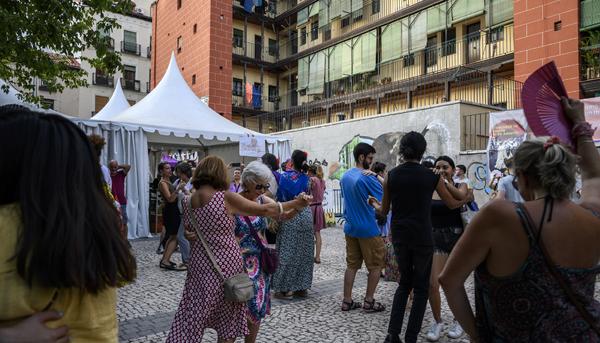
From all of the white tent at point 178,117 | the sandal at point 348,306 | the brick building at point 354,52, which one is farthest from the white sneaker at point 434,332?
the brick building at point 354,52

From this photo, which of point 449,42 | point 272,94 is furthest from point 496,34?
point 272,94

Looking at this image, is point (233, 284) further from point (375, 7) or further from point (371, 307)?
point (375, 7)

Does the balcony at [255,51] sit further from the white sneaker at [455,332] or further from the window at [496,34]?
the white sneaker at [455,332]

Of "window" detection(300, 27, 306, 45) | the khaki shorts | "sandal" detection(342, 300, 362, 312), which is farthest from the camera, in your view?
"window" detection(300, 27, 306, 45)

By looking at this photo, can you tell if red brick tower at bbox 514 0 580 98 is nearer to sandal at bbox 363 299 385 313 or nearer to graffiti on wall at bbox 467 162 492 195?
graffiti on wall at bbox 467 162 492 195

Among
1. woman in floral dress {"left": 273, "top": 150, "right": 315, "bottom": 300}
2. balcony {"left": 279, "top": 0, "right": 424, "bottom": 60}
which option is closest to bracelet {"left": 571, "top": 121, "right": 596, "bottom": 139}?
woman in floral dress {"left": 273, "top": 150, "right": 315, "bottom": 300}

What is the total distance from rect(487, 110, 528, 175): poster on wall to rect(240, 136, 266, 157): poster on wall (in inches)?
244

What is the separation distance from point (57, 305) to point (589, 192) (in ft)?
6.72

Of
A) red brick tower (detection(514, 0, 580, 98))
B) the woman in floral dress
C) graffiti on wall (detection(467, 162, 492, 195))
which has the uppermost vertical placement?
red brick tower (detection(514, 0, 580, 98))

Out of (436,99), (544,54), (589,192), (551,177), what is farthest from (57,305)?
(436,99)

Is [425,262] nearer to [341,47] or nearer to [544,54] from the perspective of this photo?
[544,54]

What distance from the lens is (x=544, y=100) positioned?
75.2 inches

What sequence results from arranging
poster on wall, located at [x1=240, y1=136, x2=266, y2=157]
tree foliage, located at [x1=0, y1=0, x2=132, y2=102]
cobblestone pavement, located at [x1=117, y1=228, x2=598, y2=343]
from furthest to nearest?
poster on wall, located at [x1=240, y1=136, x2=266, y2=157]
tree foliage, located at [x1=0, y1=0, x2=132, y2=102]
cobblestone pavement, located at [x1=117, y1=228, x2=598, y2=343]

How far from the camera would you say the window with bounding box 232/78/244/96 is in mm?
31217
